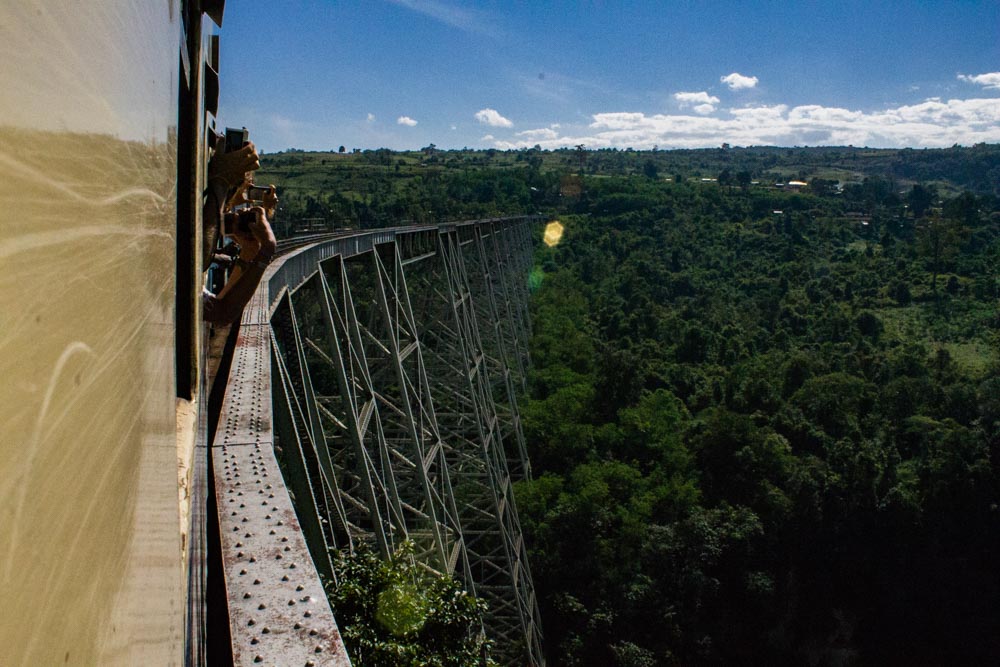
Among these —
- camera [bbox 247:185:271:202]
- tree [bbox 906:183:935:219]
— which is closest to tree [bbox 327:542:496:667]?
camera [bbox 247:185:271:202]

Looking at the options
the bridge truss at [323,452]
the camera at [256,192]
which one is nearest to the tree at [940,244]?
the bridge truss at [323,452]

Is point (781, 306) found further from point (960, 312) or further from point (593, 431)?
point (593, 431)

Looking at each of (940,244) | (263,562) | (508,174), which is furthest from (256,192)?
(508,174)

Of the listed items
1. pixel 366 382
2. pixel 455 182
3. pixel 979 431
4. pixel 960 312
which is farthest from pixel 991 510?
pixel 455 182

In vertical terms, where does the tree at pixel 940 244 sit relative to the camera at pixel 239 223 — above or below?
below

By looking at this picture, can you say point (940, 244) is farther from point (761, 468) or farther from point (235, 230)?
point (235, 230)

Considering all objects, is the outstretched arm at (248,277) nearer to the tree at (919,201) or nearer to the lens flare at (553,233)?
the lens flare at (553,233)

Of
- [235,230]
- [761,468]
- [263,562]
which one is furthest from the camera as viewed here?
[761,468]
